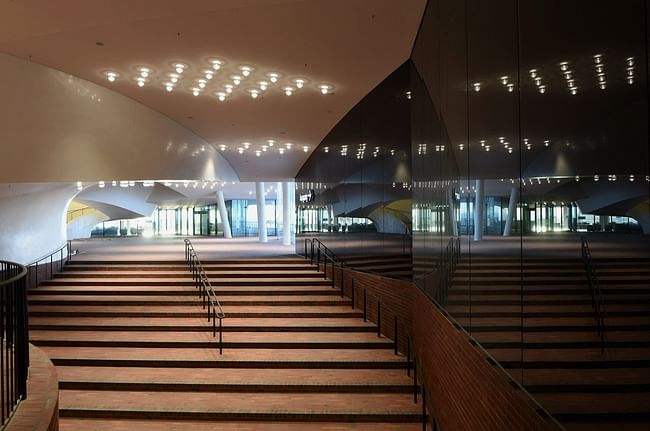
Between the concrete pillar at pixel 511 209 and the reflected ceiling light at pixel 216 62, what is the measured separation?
28.1ft

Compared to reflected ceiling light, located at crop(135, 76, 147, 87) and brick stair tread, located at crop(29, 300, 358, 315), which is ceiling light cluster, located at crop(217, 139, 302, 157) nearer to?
reflected ceiling light, located at crop(135, 76, 147, 87)

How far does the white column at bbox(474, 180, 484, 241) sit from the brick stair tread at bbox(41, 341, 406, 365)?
5801 millimetres

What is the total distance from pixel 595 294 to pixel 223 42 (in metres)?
9.04

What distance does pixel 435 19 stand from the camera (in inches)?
297

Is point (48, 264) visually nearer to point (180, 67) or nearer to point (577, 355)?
point (180, 67)

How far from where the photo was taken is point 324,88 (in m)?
13.0

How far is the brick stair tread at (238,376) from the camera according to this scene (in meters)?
9.52

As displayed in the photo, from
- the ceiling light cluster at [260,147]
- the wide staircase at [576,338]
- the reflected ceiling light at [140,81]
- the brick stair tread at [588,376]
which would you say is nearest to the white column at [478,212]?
the wide staircase at [576,338]

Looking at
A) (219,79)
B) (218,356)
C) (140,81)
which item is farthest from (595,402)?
(140,81)

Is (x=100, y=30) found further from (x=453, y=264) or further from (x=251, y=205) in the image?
(x=251, y=205)

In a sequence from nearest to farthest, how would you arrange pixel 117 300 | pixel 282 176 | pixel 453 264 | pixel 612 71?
pixel 612 71
pixel 453 264
pixel 117 300
pixel 282 176

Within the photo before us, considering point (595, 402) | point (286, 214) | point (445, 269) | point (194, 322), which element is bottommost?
point (194, 322)

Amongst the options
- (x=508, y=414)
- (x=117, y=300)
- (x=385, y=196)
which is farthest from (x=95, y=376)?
(x=508, y=414)

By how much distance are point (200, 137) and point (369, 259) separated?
27.9 feet
